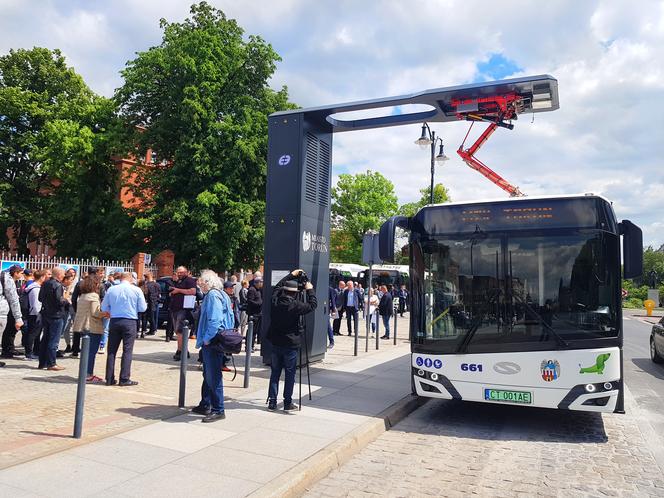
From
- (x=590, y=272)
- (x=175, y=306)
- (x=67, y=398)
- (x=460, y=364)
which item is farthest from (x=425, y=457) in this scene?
(x=175, y=306)

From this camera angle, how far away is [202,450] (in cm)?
538

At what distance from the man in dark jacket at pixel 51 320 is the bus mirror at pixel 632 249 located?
8975mm

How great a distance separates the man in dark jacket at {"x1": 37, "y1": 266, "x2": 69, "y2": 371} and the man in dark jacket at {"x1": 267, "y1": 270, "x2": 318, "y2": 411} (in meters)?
4.53

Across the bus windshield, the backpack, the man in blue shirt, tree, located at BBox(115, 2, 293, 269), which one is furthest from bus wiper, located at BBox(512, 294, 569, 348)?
tree, located at BBox(115, 2, 293, 269)

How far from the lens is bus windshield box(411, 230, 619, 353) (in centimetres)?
665

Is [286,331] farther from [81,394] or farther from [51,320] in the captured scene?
[51,320]

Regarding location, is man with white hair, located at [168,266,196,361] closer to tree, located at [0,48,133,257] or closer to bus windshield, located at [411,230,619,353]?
bus windshield, located at [411,230,619,353]

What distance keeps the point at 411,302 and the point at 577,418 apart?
303 centimetres

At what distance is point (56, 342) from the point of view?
371 inches

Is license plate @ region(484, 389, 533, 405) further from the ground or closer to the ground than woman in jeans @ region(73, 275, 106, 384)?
closer to the ground

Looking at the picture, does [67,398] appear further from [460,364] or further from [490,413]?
[490,413]

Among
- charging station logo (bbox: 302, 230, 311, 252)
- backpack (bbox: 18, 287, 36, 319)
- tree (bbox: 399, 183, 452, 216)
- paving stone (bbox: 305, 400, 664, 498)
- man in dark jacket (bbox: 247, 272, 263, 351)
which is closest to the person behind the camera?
paving stone (bbox: 305, 400, 664, 498)

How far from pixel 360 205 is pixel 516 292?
4893 centimetres

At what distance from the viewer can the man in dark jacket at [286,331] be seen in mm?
7082
